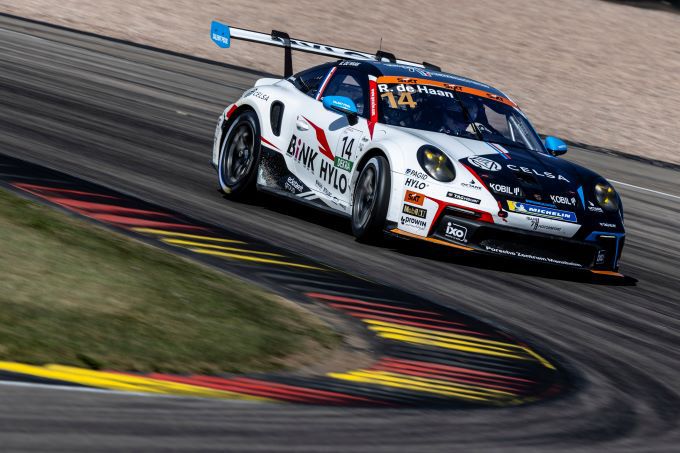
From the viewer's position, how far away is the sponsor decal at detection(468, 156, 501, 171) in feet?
28.4

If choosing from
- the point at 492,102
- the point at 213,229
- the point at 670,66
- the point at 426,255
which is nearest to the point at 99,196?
the point at 213,229

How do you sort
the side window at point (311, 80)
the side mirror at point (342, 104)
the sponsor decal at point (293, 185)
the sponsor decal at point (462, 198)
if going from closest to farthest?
the sponsor decal at point (462, 198), the side mirror at point (342, 104), the sponsor decal at point (293, 185), the side window at point (311, 80)

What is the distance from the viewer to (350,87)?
971 cm

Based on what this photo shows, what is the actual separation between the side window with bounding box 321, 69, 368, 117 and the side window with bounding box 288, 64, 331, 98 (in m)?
0.13

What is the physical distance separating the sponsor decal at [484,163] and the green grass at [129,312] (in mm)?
2419

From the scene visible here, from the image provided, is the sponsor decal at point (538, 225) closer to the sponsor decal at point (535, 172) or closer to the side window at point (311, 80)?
the sponsor decal at point (535, 172)

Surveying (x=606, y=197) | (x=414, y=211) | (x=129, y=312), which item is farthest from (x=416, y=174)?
(x=129, y=312)

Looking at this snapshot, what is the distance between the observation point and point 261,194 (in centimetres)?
1048

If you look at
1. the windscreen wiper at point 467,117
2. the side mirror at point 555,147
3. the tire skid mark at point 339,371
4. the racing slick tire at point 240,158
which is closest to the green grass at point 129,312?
the tire skid mark at point 339,371

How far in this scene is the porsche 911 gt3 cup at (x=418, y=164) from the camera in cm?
848

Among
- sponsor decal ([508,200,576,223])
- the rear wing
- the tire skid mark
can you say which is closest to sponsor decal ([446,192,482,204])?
sponsor decal ([508,200,576,223])

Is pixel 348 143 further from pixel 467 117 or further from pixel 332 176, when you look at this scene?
pixel 467 117

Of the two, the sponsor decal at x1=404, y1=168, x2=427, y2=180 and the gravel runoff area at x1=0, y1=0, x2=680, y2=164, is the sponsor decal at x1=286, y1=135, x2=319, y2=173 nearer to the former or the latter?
the sponsor decal at x1=404, y1=168, x2=427, y2=180

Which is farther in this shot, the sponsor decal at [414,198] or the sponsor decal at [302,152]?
the sponsor decal at [302,152]
